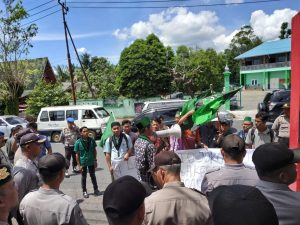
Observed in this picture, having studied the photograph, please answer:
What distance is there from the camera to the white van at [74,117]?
1777 centimetres

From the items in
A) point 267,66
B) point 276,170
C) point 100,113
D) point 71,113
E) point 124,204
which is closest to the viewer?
point 124,204

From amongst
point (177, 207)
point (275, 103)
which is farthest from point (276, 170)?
point (275, 103)

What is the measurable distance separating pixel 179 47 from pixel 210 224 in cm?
4310

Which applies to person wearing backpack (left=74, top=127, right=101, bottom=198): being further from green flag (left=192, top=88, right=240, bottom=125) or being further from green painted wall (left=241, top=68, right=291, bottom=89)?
green painted wall (left=241, top=68, right=291, bottom=89)

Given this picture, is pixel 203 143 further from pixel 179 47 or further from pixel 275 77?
pixel 275 77

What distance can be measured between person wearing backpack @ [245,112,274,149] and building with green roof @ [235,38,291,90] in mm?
48416

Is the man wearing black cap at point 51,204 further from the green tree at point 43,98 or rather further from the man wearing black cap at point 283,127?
the green tree at point 43,98

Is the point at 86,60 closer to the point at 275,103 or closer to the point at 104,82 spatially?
the point at 104,82

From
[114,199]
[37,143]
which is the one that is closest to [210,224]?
[114,199]

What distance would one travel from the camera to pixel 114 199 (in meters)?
1.94

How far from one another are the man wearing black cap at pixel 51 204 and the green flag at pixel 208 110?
329 cm

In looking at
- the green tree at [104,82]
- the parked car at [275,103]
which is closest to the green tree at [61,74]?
the green tree at [104,82]

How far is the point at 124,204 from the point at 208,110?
14.0 feet

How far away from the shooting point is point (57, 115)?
1875 centimetres
